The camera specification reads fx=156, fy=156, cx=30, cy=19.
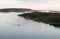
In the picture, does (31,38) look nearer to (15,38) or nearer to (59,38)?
(15,38)

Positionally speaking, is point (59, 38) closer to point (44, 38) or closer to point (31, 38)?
point (44, 38)

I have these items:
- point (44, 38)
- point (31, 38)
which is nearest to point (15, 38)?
point (31, 38)

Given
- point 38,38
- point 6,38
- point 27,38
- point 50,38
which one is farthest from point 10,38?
point 50,38

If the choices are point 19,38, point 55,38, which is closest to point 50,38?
point 55,38

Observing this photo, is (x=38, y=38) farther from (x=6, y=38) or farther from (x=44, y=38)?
(x=6, y=38)

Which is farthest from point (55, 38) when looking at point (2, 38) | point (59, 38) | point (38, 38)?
point (2, 38)

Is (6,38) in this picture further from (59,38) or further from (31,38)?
(59,38)
